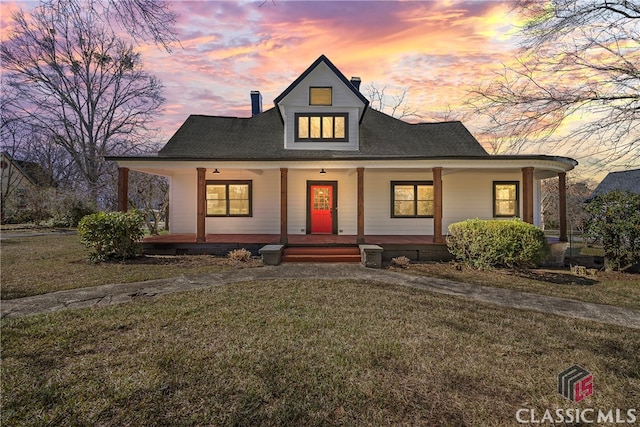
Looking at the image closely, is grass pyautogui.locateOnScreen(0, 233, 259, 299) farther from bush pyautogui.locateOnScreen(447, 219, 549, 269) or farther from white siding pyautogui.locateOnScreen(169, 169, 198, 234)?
bush pyautogui.locateOnScreen(447, 219, 549, 269)

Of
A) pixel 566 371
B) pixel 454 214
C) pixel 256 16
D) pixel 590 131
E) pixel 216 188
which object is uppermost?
pixel 256 16

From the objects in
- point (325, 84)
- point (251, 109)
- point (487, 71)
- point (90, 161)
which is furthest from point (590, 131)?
point (90, 161)

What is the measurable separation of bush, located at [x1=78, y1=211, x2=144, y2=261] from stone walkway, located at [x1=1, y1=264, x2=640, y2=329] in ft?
11.0

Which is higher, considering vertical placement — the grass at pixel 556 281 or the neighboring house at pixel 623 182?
the neighboring house at pixel 623 182

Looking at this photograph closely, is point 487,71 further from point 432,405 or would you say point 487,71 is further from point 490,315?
point 432,405

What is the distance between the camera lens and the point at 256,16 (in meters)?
4.96

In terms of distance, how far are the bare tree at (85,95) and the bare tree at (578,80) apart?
26339mm

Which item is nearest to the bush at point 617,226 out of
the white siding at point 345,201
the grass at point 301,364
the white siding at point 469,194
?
the white siding at point 469,194

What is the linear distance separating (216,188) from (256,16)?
878 centimetres

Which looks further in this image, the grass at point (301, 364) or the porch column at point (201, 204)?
the porch column at point (201, 204)

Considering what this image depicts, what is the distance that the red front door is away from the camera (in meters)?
12.5

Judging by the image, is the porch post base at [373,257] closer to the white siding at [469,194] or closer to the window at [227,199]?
the white siding at [469,194]

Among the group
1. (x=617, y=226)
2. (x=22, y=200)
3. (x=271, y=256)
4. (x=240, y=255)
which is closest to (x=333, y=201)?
(x=271, y=256)

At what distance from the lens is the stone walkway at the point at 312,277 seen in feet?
17.2
